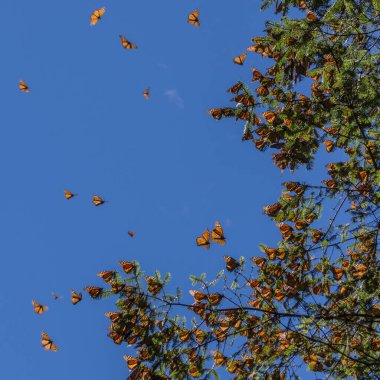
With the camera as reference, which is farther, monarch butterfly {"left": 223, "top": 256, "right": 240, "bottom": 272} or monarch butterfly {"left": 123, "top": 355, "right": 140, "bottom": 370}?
monarch butterfly {"left": 223, "top": 256, "right": 240, "bottom": 272}

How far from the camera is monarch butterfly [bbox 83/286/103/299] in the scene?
4.56 metres

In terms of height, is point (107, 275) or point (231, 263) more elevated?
point (231, 263)

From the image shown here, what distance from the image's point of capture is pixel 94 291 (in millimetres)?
4574

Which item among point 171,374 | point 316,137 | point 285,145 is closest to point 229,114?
point 285,145

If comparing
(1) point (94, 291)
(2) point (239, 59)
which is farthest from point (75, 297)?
(2) point (239, 59)

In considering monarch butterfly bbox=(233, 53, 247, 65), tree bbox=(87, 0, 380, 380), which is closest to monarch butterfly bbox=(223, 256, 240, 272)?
tree bbox=(87, 0, 380, 380)

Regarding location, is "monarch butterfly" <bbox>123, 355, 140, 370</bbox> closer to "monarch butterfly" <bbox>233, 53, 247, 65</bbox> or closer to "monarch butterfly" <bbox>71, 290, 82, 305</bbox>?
"monarch butterfly" <bbox>71, 290, 82, 305</bbox>

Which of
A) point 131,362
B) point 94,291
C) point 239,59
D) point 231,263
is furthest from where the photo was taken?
point 239,59

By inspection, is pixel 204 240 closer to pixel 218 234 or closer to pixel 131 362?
pixel 218 234

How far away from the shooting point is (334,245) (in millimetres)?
5160

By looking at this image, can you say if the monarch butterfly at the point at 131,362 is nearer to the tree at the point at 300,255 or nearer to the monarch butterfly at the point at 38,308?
the tree at the point at 300,255

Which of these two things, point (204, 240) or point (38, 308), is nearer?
point (204, 240)

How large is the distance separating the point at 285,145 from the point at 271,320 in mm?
2122

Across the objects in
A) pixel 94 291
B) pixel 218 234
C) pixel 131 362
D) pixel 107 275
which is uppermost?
pixel 218 234
